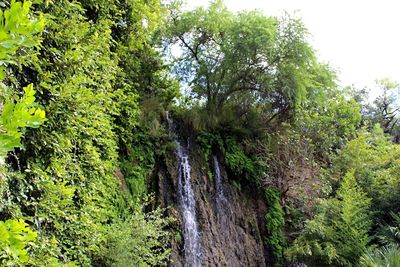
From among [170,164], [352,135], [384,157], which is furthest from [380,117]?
[170,164]

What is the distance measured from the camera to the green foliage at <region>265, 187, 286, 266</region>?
33.3 feet

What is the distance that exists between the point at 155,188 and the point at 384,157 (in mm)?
7851

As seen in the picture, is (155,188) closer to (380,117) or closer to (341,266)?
(341,266)

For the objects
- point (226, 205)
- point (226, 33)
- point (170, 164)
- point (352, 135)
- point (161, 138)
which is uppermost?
point (226, 33)

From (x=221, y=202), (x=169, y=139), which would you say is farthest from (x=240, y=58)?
(x=221, y=202)

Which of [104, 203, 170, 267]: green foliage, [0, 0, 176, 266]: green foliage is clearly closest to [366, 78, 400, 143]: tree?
[104, 203, 170, 267]: green foliage

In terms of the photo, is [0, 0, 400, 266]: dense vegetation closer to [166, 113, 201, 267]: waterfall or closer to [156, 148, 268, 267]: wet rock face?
[156, 148, 268, 267]: wet rock face

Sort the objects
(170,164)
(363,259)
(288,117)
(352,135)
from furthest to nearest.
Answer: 1. (352,135)
2. (288,117)
3. (170,164)
4. (363,259)

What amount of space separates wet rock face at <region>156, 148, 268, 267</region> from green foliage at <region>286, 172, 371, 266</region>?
48.2 inches

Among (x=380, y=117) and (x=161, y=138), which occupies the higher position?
(x=380, y=117)

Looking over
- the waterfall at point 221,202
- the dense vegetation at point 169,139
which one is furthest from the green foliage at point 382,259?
the waterfall at point 221,202

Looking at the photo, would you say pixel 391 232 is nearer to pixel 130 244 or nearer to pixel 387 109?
pixel 130 244

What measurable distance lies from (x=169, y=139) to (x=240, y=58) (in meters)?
3.37

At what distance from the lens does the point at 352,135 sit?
1370cm
